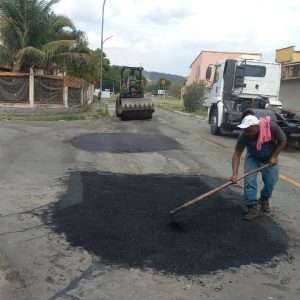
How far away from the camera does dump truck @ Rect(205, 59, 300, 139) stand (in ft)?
57.4

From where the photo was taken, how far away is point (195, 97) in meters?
41.2

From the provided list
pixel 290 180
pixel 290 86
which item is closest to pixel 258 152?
pixel 290 180

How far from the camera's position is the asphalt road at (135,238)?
14.4 ft

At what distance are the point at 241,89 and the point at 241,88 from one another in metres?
0.04

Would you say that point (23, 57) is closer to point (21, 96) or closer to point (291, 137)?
point (21, 96)

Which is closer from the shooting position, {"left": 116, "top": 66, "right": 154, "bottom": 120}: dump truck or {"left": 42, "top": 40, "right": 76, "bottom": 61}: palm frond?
{"left": 116, "top": 66, "right": 154, "bottom": 120}: dump truck

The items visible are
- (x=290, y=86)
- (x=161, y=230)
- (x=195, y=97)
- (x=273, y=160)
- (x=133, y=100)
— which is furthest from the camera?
(x=195, y=97)

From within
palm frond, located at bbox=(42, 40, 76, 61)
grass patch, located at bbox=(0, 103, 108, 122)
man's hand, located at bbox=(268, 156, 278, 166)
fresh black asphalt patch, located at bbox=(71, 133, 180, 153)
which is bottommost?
grass patch, located at bbox=(0, 103, 108, 122)

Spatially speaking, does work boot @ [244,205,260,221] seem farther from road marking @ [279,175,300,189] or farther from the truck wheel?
the truck wheel

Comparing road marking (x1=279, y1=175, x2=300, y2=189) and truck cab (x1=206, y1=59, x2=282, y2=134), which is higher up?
truck cab (x1=206, y1=59, x2=282, y2=134)

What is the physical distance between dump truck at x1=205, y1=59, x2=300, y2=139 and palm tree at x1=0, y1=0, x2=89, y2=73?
11.3m

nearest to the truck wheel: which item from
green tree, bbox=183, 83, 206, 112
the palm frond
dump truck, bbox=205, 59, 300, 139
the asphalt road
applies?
dump truck, bbox=205, 59, 300, 139

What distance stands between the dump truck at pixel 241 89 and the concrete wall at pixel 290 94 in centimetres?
55

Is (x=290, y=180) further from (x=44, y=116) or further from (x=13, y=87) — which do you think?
(x=13, y=87)
